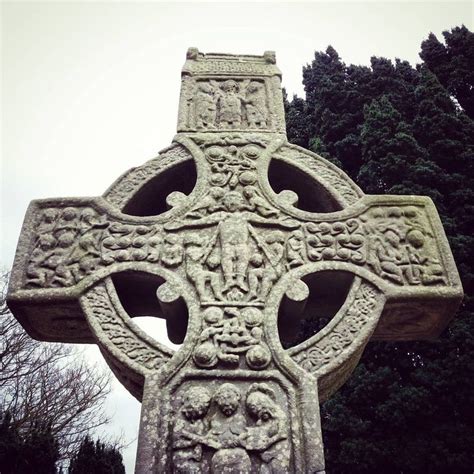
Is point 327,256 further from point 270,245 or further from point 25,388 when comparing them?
point 25,388

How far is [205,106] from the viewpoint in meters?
3.70

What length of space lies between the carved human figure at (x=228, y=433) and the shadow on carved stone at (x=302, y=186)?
1.54 meters

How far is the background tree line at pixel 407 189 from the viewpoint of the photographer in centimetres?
726

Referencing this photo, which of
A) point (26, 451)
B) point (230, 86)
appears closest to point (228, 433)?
point (230, 86)

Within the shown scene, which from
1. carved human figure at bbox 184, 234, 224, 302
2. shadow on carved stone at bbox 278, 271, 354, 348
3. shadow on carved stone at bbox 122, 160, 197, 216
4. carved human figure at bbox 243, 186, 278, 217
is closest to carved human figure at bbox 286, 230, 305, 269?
shadow on carved stone at bbox 278, 271, 354, 348

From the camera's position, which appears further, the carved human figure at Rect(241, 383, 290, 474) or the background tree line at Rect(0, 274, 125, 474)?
the background tree line at Rect(0, 274, 125, 474)

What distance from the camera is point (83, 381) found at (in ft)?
48.4

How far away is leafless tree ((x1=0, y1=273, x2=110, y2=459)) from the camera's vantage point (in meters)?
12.9


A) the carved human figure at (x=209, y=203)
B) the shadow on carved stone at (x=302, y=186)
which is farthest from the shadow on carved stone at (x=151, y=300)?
the shadow on carved stone at (x=302, y=186)

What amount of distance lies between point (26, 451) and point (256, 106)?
10.4m

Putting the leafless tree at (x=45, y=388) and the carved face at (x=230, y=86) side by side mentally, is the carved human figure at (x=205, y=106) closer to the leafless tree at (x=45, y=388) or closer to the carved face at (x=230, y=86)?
the carved face at (x=230, y=86)

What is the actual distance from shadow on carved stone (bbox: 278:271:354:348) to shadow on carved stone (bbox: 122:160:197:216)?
1.20 m

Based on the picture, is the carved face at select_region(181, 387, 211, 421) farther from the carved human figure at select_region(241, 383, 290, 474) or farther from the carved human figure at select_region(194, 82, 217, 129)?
the carved human figure at select_region(194, 82, 217, 129)

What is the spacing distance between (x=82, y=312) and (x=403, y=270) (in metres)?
2.03
